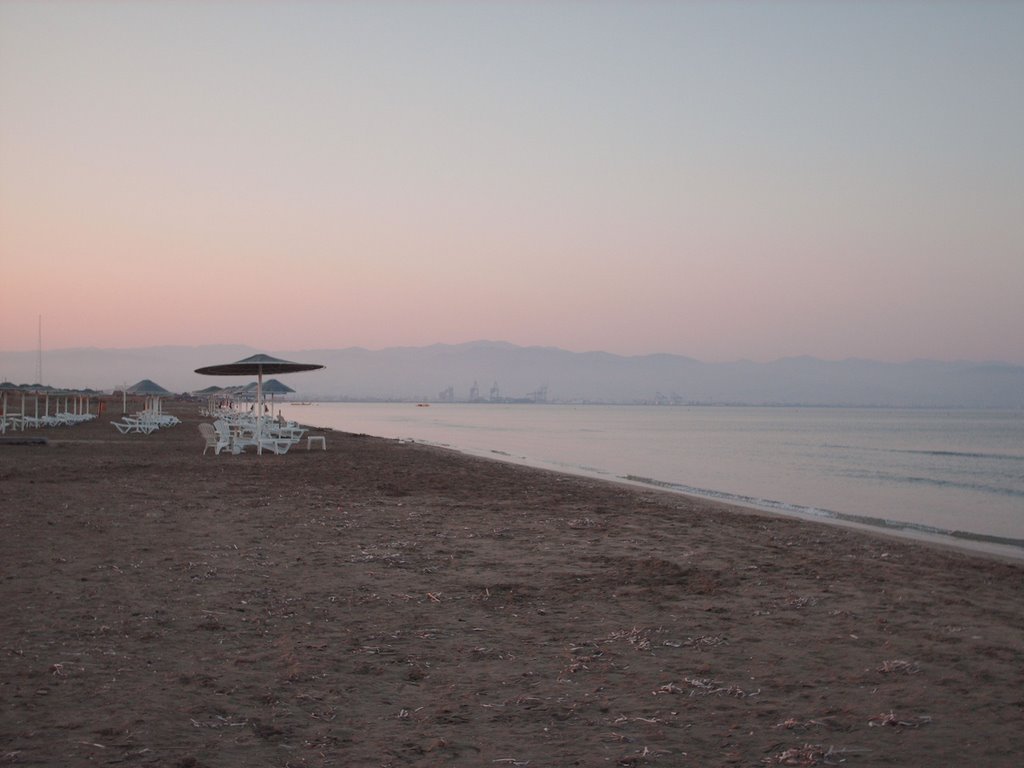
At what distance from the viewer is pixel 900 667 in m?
4.70

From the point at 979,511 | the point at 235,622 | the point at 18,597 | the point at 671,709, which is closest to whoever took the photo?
the point at 671,709

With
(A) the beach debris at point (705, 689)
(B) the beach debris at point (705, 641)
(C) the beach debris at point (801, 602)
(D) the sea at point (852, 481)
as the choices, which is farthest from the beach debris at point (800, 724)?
(D) the sea at point (852, 481)

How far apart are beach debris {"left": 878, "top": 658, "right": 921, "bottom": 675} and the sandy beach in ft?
0.05

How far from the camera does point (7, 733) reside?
3475mm

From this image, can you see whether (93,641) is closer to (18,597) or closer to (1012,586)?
(18,597)

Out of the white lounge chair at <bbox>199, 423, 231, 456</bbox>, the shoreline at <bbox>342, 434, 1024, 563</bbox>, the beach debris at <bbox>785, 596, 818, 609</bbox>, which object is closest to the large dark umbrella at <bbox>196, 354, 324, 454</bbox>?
the white lounge chair at <bbox>199, 423, 231, 456</bbox>

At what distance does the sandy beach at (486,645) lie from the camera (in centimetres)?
358

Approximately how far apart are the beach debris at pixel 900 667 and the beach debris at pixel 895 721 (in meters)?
0.70

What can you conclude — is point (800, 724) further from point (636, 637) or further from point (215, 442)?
point (215, 442)

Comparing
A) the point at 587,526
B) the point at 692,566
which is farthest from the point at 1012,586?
the point at 587,526

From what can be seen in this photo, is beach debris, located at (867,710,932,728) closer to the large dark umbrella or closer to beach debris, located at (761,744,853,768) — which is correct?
beach debris, located at (761,744,853,768)

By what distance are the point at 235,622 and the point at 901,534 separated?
10030mm

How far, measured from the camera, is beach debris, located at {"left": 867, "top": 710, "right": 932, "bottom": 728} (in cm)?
383

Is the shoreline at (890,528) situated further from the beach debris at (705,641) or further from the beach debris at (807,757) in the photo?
the beach debris at (807,757)
